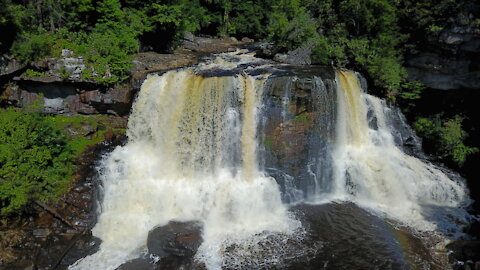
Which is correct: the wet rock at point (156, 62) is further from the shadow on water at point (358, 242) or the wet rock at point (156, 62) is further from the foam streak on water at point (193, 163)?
the shadow on water at point (358, 242)

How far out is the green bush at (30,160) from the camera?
9852 millimetres

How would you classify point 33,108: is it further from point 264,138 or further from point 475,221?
point 475,221

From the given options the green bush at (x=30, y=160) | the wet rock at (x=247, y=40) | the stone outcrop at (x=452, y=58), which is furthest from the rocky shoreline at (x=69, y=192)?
the wet rock at (x=247, y=40)

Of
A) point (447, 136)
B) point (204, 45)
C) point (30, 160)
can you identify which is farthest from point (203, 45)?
point (447, 136)

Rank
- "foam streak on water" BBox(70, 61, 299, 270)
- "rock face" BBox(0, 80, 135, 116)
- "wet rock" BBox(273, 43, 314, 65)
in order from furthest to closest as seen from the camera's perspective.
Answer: "wet rock" BBox(273, 43, 314, 65) → "rock face" BBox(0, 80, 135, 116) → "foam streak on water" BBox(70, 61, 299, 270)

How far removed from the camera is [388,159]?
1288 centimetres

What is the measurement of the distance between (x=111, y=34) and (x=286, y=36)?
8315mm

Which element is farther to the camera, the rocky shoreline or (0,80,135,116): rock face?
(0,80,135,116): rock face

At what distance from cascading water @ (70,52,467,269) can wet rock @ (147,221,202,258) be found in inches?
23.1

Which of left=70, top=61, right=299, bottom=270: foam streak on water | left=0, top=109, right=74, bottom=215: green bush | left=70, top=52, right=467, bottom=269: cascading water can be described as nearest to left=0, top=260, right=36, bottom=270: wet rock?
left=0, top=109, right=74, bottom=215: green bush

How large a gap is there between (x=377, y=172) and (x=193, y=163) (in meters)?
6.74

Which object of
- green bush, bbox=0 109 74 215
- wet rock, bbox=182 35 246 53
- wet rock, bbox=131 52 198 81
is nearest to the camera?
green bush, bbox=0 109 74 215

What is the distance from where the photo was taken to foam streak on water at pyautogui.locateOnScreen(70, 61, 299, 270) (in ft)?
36.3

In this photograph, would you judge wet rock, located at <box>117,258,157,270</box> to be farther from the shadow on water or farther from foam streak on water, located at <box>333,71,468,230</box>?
foam streak on water, located at <box>333,71,468,230</box>
